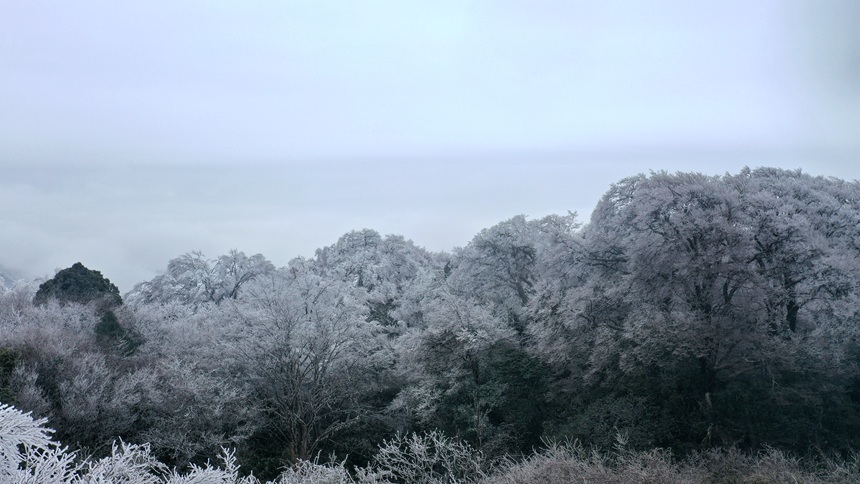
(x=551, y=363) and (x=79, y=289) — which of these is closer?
(x=551, y=363)

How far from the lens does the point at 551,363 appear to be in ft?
60.0

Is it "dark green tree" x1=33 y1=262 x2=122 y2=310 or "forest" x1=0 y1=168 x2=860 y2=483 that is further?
"dark green tree" x1=33 y1=262 x2=122 y2=310

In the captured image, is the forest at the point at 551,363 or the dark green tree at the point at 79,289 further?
the dark green tree at the point at 79,289

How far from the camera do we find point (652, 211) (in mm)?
16297

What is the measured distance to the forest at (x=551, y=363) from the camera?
14391mm

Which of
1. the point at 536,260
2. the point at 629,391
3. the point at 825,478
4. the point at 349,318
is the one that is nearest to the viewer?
the point at 825,478

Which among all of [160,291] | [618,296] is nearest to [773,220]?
[618,296]

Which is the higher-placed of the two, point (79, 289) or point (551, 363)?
point (79, 289)

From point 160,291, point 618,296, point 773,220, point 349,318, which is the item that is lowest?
point 160,291

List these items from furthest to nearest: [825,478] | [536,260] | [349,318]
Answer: [536,260]
[349,318]
[825,478]

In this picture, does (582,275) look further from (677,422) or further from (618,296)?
(677,422)

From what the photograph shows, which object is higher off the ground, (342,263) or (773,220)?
(773,220)

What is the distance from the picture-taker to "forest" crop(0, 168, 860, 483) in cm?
1439

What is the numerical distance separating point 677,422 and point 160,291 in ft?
88.1
